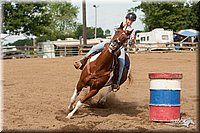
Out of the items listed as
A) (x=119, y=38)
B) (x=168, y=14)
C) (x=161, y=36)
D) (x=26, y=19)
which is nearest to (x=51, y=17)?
(x=26, y=19)

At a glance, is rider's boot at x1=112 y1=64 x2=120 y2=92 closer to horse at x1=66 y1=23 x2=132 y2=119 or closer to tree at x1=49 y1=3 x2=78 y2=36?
horse at x1=66 y1=23 x2=132 y2=119

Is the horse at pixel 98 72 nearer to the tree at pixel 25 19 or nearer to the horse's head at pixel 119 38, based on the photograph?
the horse's head at pixel 119 38

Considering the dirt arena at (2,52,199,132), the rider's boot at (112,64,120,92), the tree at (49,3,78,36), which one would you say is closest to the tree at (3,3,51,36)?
the dirt arena at (2,52,199,132)

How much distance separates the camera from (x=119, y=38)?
732 centimetres

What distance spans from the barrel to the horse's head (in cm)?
80

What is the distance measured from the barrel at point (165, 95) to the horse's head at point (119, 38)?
0.80 meters

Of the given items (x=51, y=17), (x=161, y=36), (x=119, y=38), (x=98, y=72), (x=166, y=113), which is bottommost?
(x=166, y=113)

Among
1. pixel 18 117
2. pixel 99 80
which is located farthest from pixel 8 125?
pixel 99 80

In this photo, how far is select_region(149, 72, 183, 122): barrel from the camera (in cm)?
741

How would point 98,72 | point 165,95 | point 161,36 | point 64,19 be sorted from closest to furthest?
point 165,95 → point 98,72 → point 161,36 → point 64,19

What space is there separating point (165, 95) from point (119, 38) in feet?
4.24

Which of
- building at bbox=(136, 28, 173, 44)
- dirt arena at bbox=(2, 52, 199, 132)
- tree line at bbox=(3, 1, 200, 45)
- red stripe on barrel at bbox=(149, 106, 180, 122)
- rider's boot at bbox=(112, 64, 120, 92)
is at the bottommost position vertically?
dirt arena at bbox=(2, 52, 199, 132)

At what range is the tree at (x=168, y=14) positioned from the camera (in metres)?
45.3

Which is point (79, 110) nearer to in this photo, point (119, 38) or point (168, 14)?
point (119, 38)
